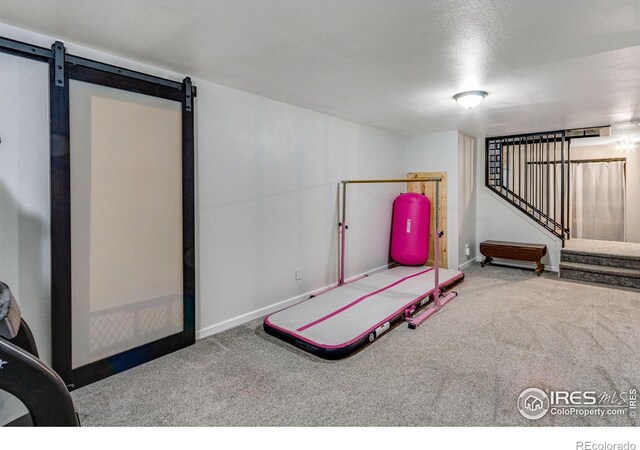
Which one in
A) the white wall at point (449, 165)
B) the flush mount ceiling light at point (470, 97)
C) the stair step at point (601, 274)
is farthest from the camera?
the white wall at point (449, 165)

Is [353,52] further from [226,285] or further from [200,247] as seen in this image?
[226,285]

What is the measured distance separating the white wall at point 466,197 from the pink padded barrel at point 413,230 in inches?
27.4

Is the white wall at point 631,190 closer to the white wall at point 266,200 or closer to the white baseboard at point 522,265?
the white baseboard at point 522,265

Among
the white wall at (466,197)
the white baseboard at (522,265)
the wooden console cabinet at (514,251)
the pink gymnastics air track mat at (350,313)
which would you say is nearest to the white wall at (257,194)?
the pink gymnastics air track mat at (350,313)

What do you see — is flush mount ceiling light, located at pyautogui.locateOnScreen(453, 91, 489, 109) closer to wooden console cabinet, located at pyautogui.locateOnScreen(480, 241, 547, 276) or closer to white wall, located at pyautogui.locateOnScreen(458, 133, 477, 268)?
white wall, located at pyautogui.locateOnScreen(458, 133, 477, 268)

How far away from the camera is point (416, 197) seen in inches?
217

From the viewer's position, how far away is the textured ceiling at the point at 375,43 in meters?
1.89

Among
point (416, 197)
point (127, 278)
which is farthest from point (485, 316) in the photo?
point (127, 278)

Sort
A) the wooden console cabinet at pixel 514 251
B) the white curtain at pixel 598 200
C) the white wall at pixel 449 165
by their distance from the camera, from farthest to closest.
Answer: the white curtain at pixel 598 200
the white wall at pixel 449 165
the wooden console cabinet at pixel 514 251

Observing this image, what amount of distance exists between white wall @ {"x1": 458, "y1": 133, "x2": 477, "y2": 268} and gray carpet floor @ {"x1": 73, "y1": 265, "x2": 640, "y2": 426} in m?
2.34

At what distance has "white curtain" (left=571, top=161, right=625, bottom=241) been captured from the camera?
6.74 metres

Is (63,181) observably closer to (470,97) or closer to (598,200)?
(470,97)
